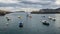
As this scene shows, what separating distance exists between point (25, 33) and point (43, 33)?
292cm

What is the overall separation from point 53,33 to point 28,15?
29057 millimetres

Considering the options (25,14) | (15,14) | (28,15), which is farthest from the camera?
(15,14)

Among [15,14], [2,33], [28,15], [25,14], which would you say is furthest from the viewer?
[15,14]

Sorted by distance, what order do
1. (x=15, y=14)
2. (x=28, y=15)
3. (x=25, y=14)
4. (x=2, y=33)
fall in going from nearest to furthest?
1. (x=2, y=33)
2. (x=28, y=15)
3. (x=25, y=14)
4. (x=15, y=14)

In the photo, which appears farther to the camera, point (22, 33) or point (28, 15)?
point (28, 15)

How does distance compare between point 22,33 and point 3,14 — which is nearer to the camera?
point 22,33

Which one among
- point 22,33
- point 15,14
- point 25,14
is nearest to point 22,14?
point 25,14

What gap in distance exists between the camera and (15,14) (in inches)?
2606

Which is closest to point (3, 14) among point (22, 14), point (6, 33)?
point (22, 14)

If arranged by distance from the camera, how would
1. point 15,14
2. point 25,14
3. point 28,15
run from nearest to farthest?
point 28,15 → point 25,14 → point 15,14

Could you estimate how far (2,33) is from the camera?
85.8ft

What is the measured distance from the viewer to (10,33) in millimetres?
26469

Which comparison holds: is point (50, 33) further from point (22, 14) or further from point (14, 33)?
point (22, 14)

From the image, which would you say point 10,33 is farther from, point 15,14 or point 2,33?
point 15,14
